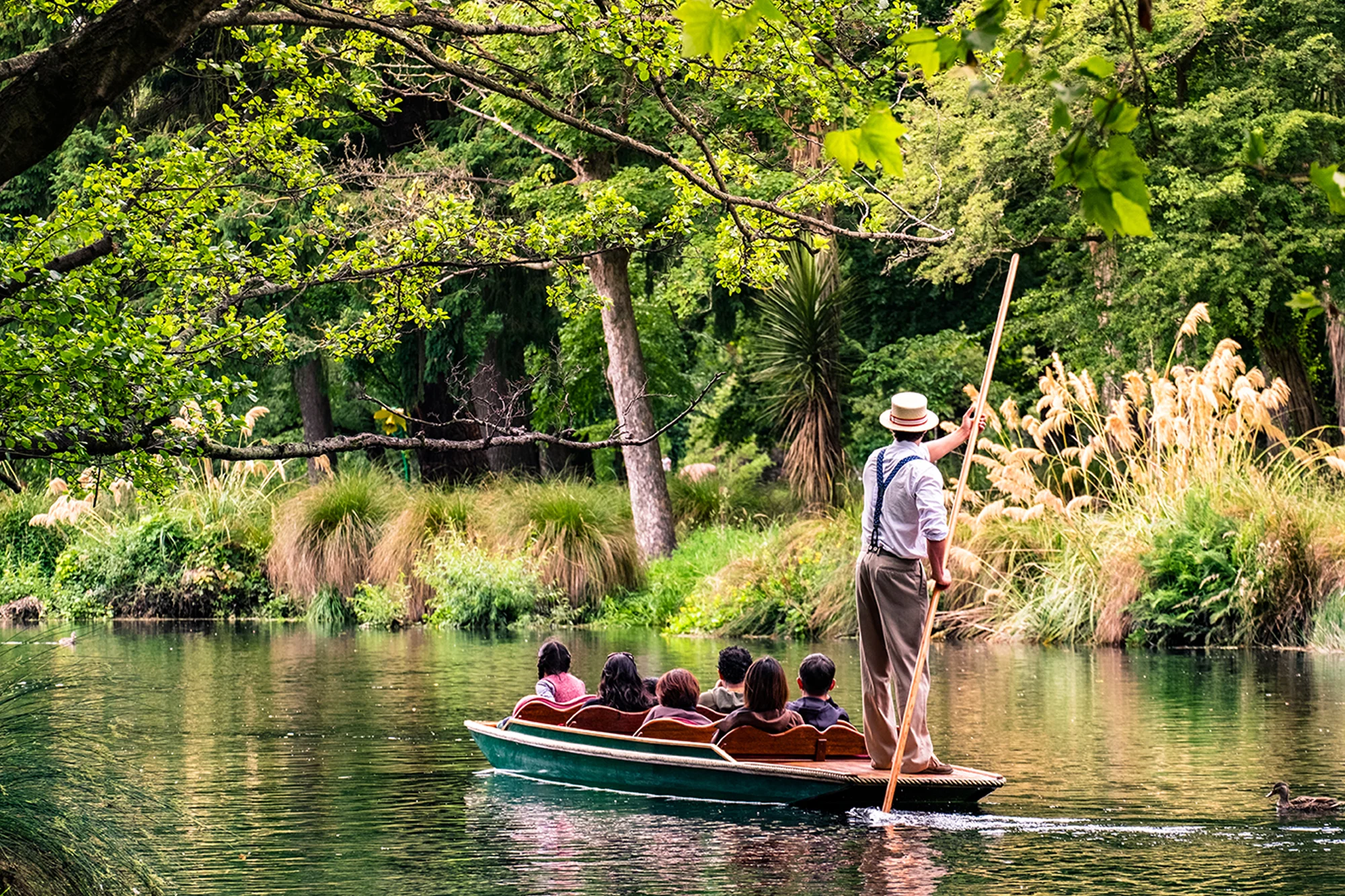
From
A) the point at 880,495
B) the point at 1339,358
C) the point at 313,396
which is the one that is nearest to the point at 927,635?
the point at 880,495

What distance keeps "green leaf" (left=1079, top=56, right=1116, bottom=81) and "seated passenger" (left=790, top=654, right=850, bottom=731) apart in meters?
7.55

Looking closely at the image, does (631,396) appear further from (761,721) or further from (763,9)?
(763,9)

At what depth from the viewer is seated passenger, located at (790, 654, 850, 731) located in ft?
33.2

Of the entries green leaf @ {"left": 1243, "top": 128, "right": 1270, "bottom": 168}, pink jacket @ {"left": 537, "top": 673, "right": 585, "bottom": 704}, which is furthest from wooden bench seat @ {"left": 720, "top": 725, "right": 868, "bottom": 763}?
green leaf @ {"left": 1243, "top": 128, "right": 1270, "bottom": 168}

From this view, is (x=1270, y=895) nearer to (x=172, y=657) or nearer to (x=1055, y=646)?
(x=1055, y=646)

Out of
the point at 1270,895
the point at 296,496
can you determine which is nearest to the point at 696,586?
the point at 296,496

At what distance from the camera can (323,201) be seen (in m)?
11.5

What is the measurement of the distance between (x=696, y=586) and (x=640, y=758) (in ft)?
43.7

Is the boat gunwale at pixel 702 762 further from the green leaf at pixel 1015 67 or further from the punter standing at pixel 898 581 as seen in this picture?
the green leaf at pixel 1015 67

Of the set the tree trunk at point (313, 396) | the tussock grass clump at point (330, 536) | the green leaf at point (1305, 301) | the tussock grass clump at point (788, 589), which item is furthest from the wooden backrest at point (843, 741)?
the tree trunk at point (313, 396)

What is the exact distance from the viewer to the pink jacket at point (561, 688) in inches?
440

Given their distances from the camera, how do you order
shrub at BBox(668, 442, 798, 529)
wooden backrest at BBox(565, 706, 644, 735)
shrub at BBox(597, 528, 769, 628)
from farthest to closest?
shrub at BBox(668, 442, 798, 529), shrub at BBox(597, 528, 769, 628), wooden backrest at BBox(565, 706, 644, 735)

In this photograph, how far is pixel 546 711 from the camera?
427 inches

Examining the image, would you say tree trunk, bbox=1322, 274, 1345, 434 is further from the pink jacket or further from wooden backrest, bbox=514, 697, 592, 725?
wooden backrest, bbox=514, 697, 592, 725
